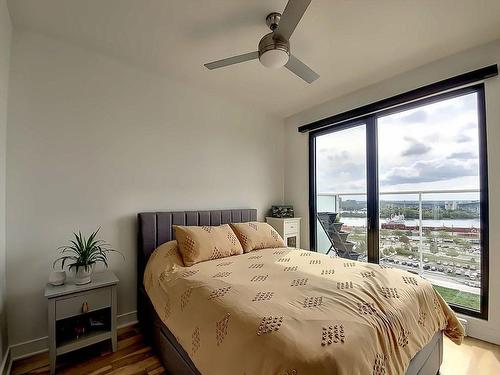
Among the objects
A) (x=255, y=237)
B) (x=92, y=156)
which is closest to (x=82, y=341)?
(x=92, y=156)

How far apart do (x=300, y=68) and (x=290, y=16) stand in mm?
484

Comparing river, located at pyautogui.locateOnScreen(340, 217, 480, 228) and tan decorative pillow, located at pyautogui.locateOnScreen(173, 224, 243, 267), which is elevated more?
river, located at pyautogui.locateOnScreen(340, 217, 480, 228)

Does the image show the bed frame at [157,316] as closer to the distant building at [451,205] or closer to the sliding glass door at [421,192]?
the sliding glass door at [421,192]

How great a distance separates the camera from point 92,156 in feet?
7.13

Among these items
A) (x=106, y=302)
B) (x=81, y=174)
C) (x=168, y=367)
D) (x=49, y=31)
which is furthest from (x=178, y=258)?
(x=49, y=31)

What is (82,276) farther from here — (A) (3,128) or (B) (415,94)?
(B) (415,94)

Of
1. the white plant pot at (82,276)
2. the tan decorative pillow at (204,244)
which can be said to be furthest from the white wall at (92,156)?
the tan decorative pillow at (204,244)

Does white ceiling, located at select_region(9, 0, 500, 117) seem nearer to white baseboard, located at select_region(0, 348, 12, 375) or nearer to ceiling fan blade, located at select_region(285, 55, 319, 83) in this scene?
ceiling fan blade, located at select_region(285, 55, 319, 83)

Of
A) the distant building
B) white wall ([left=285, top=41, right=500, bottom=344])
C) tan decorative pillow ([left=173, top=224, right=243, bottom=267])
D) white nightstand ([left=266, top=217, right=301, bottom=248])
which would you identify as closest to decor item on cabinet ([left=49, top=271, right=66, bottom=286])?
tan decorative pillow ([left=173, top=224, right=243, bottom=267])

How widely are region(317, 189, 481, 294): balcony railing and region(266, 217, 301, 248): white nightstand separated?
804 mm

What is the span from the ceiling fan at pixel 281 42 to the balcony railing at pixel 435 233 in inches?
72.8

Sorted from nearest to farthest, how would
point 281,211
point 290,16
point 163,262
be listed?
point 290,16, point 163,262, point 281,211

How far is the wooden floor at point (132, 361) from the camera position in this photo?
168 cm

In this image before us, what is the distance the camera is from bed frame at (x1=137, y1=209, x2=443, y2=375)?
55.9 inches
